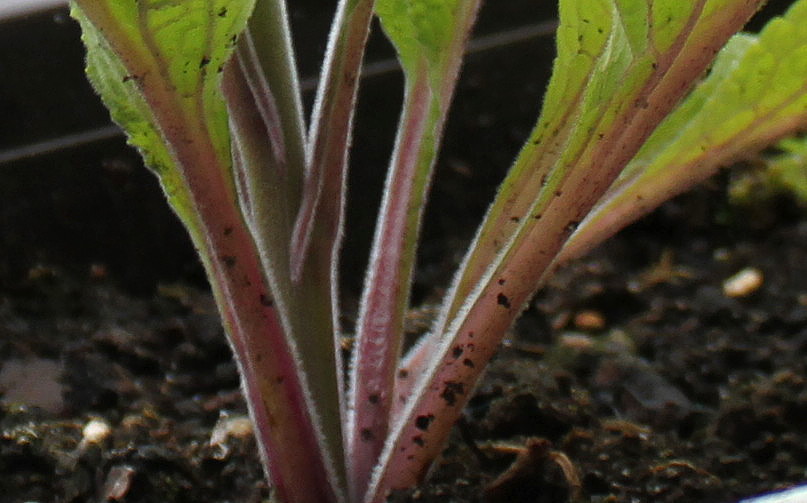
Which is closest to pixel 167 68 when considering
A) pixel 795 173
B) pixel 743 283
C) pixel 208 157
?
pixel 208 157

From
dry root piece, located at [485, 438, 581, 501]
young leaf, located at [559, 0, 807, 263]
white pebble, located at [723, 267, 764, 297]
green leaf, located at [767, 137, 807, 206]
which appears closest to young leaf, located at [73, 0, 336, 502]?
dry root piece, located at [485, 438, 581, 501]

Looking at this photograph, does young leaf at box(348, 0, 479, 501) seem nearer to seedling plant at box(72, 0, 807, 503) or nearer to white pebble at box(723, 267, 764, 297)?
seedling plant at box(72, 0, 807, 503)

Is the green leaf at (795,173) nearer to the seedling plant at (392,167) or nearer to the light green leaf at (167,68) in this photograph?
the seedling plant at (392,167)

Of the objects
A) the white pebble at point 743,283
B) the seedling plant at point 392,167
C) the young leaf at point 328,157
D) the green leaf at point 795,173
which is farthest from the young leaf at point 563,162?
the green leaf at point 795,173

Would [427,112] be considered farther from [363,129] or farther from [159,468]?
[363,129]

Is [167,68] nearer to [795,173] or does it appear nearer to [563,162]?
[563,162]

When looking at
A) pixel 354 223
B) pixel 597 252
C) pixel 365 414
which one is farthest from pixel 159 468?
pixel 597 252
